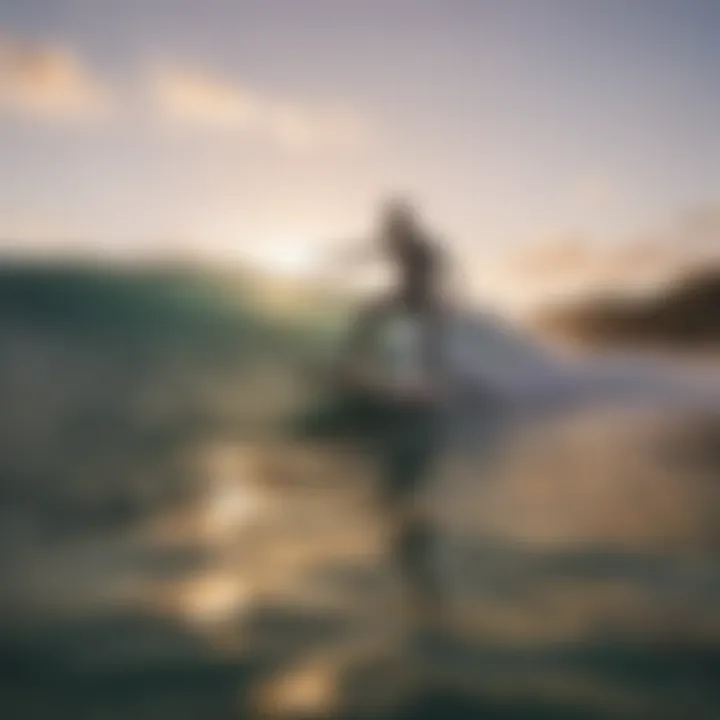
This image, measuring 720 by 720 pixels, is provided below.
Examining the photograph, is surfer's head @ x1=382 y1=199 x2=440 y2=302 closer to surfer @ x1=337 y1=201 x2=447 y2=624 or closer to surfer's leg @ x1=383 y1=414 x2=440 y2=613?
surfer @ x1=337 y1=201 x2=447 y2=624

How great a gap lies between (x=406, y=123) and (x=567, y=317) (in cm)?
31

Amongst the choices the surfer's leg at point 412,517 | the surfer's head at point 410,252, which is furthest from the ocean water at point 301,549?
the surfer's head at point 410,252

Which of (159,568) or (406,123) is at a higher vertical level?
(406,123)

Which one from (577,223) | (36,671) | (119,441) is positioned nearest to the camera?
(36,671)

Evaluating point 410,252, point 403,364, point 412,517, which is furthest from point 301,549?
point 410,252

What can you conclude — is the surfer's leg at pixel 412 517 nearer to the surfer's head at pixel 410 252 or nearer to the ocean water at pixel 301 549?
the ocean water at pixel 301 549

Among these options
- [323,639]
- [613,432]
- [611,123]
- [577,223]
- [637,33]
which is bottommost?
[323,639]

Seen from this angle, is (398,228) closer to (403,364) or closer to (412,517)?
(403,364)

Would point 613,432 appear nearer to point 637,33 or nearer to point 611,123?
point 611,123

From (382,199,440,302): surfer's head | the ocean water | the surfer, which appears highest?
(382,199,440,302): surfer's head

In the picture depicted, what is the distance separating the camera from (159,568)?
1.08 metres

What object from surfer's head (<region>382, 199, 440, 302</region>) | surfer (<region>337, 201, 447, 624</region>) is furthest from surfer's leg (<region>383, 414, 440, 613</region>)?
surfer's head (<region>382, 199, 440, 302</region>)

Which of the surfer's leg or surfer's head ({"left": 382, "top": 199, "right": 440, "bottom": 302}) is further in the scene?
surfer's head ({"left": 382, "top": 199, "right": 440, "bottom": 302})

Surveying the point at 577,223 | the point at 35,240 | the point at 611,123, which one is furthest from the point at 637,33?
the point at 35,240
